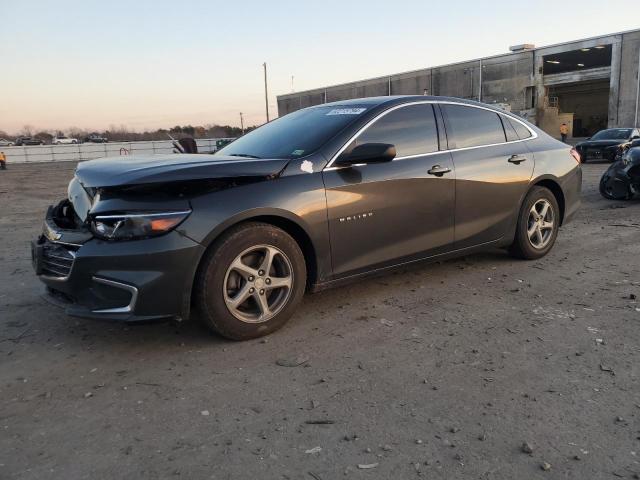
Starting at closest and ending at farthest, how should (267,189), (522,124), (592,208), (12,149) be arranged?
(267,189) → (522,124) → (592,208) → (12,149)

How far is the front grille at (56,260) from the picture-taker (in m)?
3.38

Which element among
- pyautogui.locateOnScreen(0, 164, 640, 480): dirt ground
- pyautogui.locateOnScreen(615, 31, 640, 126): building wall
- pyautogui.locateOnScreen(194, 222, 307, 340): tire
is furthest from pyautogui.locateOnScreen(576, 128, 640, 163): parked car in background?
pyautogui.locateOnScreen(615, 31, 640, 126): building wall

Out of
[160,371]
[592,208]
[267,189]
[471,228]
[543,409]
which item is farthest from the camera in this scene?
[592,208]

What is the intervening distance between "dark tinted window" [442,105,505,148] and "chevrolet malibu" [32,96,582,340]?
1 centimetres

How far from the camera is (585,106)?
59031 millimetres

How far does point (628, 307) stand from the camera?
407cm

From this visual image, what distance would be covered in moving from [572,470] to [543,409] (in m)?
0.49

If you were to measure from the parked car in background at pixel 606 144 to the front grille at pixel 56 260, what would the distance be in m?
21.7

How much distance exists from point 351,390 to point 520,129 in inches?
146

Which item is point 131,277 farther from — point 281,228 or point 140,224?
point 281,228

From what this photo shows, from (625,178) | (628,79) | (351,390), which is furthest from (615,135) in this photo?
(628,79)

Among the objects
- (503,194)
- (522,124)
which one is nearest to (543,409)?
(503,194)

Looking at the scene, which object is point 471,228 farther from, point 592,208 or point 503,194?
point 592,208

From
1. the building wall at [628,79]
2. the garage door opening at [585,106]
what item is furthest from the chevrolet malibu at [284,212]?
the garage door opening at [585,106]
